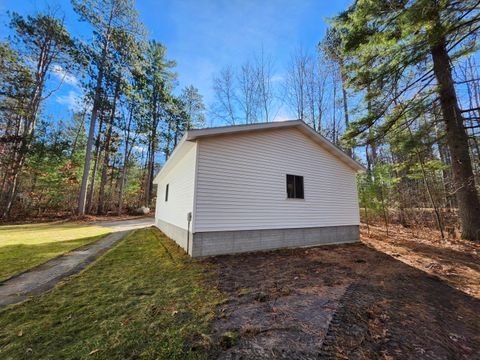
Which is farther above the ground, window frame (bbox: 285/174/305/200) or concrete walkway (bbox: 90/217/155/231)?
window frame (bbox: 285/174/305/200)

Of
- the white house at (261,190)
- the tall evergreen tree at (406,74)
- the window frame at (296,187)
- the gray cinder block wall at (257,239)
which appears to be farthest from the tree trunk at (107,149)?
the tall evergreen tree at (406,74)

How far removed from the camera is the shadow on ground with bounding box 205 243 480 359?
2109 millimetres

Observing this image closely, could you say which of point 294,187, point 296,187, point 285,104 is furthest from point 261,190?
point 285,104

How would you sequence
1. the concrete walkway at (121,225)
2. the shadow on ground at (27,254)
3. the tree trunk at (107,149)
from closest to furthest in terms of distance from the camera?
the shadow on ground at (27,254), the concrete walkway at (121,225), the tree trunk at (107,149)

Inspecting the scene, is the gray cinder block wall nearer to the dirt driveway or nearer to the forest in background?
the dirt driveway

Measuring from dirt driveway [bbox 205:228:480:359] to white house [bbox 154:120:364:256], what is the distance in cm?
142

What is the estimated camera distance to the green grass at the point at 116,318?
2.07 m

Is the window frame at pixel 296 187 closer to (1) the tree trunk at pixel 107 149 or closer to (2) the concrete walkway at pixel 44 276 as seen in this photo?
(2) the concrete walkway at pixel 44 276

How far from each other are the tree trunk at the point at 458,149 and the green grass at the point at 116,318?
9742mm

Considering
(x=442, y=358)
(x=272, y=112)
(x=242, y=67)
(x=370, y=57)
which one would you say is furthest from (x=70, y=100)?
(x=442, y=358)

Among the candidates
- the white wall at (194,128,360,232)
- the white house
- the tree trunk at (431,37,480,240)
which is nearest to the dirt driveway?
the white house

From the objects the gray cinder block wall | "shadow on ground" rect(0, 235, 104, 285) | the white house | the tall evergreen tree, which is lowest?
"shadow on ground" rect(0, 235, 104, 285)

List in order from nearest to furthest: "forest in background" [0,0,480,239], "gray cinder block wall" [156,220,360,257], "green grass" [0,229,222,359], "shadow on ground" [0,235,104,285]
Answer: "green grass" [0,229,222,359] → "shadow on ground" [0,235,104,285] → "gray cinder block wall" [156,220,360,257] → "forest in background" [0,0,480,239]

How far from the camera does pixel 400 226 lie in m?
12.1
